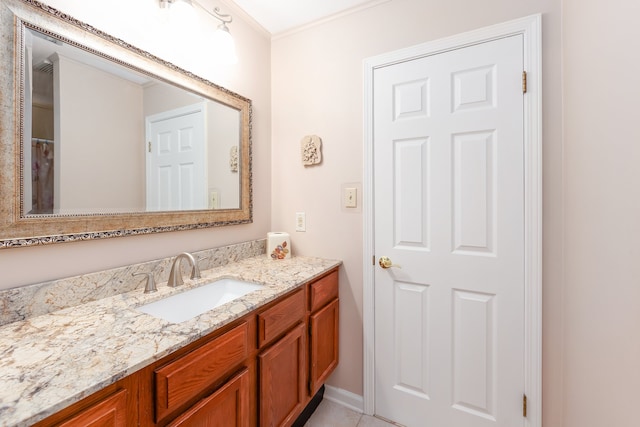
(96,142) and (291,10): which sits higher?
(291,10)

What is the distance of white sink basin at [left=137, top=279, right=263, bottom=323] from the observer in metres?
1.15

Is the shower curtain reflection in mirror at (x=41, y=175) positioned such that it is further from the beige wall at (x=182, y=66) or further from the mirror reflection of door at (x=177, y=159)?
the mirror reflection of door at (x=177, y=159)

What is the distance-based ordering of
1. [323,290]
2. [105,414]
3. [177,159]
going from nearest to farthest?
[105,414] → [177,159] → [323,290]

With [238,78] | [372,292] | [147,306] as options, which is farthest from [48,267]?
[372,292]

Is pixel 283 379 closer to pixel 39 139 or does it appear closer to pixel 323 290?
pixel 323 290

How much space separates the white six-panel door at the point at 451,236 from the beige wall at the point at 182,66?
2.68 ft

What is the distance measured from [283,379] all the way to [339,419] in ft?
2.20

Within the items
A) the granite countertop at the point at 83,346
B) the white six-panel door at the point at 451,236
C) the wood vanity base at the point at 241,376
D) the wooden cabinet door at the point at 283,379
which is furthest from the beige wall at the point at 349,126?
the granite countertop at the point at 83,346

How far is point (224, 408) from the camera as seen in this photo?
3.16ft

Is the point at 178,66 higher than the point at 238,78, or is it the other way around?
the point at 238,78

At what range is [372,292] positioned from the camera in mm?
1704

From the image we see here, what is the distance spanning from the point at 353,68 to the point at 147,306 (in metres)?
1.69

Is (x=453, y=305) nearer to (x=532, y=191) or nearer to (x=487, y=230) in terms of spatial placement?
(x=487, y=230)

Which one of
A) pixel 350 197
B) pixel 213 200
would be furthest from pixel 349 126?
pixel 213 200
